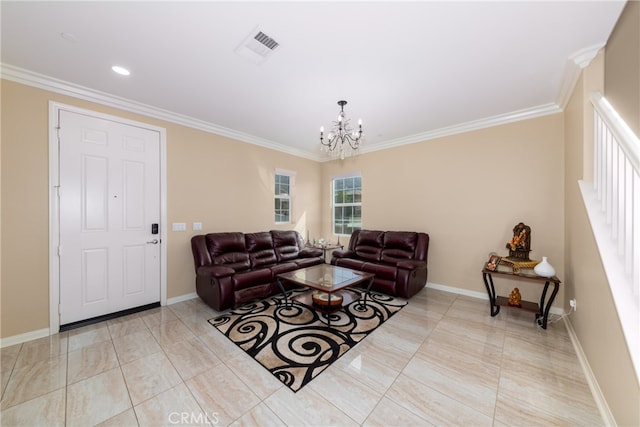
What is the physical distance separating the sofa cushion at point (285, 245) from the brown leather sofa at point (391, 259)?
2.62ft

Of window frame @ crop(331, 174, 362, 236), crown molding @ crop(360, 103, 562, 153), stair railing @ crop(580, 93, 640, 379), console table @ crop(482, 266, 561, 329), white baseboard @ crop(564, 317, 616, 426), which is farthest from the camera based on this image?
window frame @ crop(331, 174, 362, 236)

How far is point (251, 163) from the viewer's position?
441 cm

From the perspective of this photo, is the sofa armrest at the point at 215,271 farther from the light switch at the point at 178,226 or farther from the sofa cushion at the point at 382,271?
the sofa cushion at the point at 382,271

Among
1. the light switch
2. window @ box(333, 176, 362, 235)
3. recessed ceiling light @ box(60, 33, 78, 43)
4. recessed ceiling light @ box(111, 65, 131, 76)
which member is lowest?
the light switch

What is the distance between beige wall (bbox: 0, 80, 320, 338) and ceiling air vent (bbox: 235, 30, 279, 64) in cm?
205

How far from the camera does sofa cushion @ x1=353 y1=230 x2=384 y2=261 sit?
428 cm

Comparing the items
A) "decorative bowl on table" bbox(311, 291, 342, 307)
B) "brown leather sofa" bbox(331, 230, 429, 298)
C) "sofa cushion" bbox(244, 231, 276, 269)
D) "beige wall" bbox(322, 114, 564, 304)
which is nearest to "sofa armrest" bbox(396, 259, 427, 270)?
"brown leather sofa" bbox(331, 230, 429, 298)

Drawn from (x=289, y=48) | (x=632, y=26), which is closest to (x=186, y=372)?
(x=289, y=48)

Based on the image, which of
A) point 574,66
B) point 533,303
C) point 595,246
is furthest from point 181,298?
point 574,66

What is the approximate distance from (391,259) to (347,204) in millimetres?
1876

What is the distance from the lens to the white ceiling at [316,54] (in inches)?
65.7

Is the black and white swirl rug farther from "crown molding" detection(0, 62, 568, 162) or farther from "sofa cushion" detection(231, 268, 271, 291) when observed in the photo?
"crown molding" detection(0, 62, 568, 162)

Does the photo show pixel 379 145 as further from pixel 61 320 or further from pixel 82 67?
pixel 61 320

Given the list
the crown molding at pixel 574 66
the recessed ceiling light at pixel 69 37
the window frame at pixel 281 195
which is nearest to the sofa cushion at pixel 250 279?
the window frame at pixel 281 195
